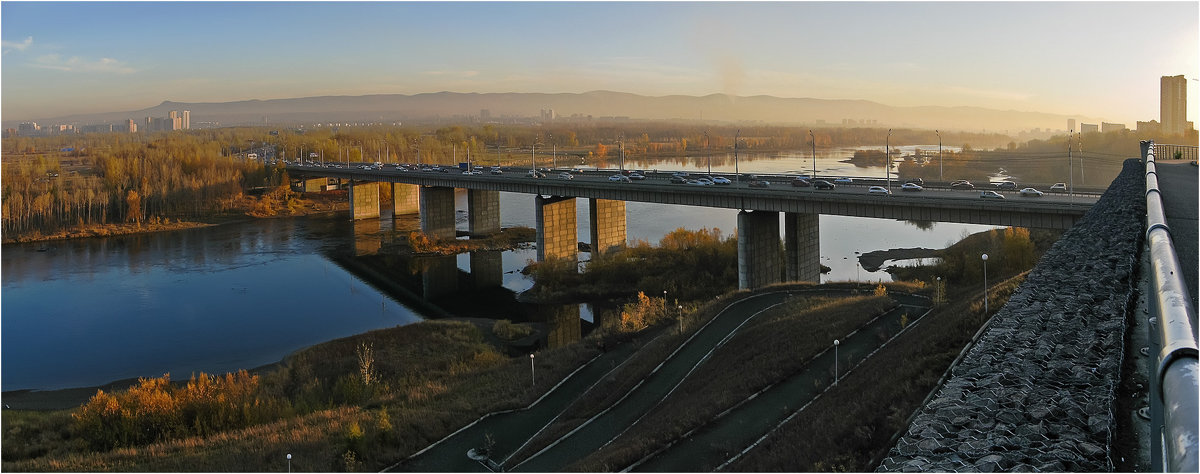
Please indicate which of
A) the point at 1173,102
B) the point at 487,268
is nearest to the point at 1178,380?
the point at 487,268

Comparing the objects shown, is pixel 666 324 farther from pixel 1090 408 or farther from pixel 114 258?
pixel 114 258

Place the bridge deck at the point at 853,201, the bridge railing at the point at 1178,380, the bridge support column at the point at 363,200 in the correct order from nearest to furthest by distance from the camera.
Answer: the bridge railing at the point at 1178,380
the bridge deck at the point at 853,201
the bridge support column at the point at 363,200

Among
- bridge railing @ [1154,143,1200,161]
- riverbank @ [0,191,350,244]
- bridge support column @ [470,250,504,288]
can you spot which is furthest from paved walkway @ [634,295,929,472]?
riverbank @ [0,191,350,244]

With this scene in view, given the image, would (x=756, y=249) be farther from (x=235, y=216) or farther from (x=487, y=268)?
(x=235, y=216)

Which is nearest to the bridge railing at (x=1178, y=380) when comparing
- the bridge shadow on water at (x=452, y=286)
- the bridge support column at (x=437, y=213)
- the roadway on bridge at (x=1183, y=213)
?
the roadway on bridge at (x=1183, y=213)

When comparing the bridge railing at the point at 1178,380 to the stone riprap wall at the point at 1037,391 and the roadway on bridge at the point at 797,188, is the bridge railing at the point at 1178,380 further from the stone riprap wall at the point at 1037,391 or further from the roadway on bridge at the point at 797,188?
the roadway on bridge at the point at 797,188

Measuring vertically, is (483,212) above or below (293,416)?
above
